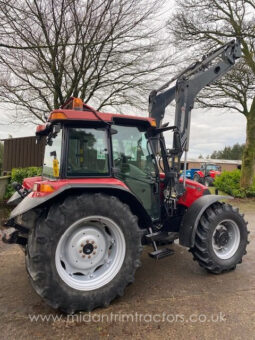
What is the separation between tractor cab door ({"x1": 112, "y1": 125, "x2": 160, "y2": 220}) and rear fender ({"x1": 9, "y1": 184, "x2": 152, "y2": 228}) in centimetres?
25

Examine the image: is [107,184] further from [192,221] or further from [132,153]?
[192,221]

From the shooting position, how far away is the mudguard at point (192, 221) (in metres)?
3.32

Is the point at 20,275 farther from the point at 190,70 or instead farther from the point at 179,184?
the point at 190,70

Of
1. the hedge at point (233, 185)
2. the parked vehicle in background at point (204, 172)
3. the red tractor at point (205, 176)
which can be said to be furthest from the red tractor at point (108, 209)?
the parked vehicle in background at point (204, 172)

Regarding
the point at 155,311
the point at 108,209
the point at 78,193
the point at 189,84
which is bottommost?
the point at 155,311

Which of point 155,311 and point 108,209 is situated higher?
point 108,209

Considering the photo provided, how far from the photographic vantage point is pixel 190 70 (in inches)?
164

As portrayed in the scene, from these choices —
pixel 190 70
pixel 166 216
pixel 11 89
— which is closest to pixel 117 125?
pixel 166 216

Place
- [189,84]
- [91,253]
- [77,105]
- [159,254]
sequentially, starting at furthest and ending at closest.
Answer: [189,84]
[159,254]
[77,105]
[91,253]

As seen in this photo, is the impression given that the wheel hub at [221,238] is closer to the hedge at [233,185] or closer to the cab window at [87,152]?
the cab window at [87,152]

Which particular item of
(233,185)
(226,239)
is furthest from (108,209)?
(233,185)

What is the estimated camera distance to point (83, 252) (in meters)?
2.79

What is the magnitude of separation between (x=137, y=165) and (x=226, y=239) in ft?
5.64

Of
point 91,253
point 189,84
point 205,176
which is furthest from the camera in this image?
point 205,176
